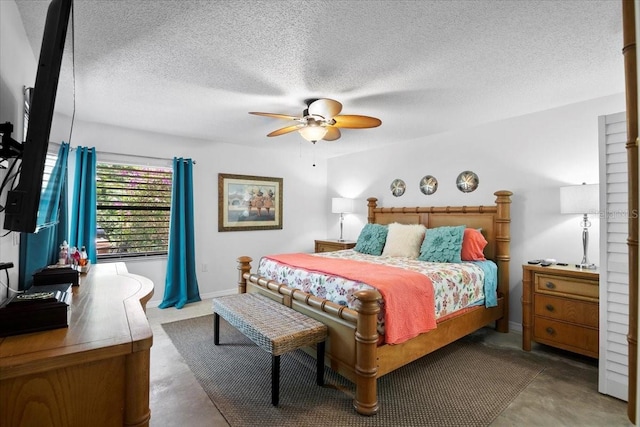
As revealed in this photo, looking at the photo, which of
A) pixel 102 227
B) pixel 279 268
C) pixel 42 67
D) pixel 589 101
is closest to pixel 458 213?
A: pixel 589 101

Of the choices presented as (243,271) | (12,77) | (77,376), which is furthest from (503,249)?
(12,77)

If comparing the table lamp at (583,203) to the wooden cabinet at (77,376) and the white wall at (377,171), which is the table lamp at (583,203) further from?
the wooden cabinet at (77,376)

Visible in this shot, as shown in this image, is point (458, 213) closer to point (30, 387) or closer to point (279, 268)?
point (279, 268)

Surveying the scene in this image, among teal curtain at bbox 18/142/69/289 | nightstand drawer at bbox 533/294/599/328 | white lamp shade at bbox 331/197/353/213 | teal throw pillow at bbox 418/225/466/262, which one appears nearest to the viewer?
teal curtain at bbox 18/142/69/289

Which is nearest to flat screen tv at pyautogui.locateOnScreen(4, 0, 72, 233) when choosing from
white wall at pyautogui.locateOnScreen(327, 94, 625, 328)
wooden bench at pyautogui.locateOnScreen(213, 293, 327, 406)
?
wooden bench at pyautogui.locateOnScreen(213, 293, 327, 406)

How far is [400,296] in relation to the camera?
2.26 meters

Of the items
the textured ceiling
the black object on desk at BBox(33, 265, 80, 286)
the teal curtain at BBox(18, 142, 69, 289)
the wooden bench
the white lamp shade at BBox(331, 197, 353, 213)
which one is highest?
the textured ceiling

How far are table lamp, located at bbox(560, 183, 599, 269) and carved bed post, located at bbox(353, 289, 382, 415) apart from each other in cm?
210

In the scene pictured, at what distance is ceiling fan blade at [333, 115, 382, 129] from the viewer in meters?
2.74

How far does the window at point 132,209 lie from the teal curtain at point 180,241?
203mm

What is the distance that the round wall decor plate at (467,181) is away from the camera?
3.92m

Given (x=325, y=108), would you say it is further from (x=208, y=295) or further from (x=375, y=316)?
(x=208, y=295)

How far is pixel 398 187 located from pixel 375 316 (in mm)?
3083

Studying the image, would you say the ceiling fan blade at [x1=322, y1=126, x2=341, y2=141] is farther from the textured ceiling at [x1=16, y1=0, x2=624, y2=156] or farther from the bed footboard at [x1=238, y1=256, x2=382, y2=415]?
the bed footboard at [x1=238, y1=256, x2=382, y2=415]
